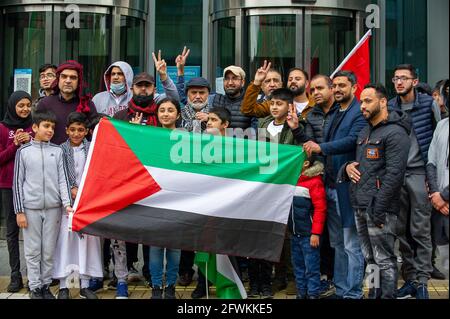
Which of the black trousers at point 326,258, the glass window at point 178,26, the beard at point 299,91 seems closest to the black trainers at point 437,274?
the black trousers at point 326,258

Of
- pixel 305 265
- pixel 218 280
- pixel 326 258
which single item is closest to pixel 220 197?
pixel 218 280

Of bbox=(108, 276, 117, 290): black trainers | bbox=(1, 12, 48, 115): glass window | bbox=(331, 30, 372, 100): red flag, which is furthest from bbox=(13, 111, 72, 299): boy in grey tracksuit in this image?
bbox=(1, 12, 48, 115): glass window

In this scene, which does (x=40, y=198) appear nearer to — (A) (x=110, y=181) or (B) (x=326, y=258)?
(A) (x=110, y=181)

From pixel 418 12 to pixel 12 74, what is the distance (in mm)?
5796

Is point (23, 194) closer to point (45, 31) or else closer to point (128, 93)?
point (128, 93)

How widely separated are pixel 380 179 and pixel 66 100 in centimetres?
315

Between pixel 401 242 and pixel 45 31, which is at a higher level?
pixel 45 31

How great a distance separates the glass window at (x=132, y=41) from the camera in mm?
10867

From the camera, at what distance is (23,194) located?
7.19m

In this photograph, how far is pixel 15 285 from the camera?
764cm

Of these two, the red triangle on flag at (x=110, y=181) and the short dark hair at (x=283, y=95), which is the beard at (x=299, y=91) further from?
the red triangle on flag at (x=110, y=181)

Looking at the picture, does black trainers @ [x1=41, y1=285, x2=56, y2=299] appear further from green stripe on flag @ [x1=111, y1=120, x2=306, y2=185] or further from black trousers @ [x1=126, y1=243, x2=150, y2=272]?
green stripe on flag @ [x1=111, y1=120, x2=306, y2=185]
